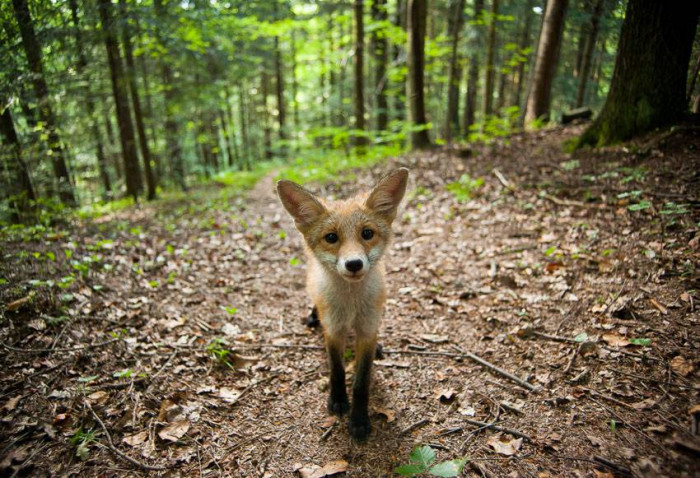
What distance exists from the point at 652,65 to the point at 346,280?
262 inches

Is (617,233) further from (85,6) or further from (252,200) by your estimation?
(252,200)

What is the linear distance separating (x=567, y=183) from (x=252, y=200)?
1064cm

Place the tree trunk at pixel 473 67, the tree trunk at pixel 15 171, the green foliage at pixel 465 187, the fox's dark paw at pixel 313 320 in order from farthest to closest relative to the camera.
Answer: the tree trunk at pixel 473 67 < the green foliage at pixel 465 187 < the tree trunk at pixel 15 171 < the fox's dark paw at pixel 313 320

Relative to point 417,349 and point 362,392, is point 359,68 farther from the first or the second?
point 362,392

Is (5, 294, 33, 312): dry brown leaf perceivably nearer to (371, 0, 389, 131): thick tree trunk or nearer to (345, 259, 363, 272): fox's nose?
(345, 259, 363, 272): fox's nose

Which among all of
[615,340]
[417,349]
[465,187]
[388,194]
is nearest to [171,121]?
[465,187]

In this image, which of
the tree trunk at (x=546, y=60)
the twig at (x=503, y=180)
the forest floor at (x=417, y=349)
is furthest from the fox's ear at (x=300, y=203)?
the tree trunk at (x=546, y=60)

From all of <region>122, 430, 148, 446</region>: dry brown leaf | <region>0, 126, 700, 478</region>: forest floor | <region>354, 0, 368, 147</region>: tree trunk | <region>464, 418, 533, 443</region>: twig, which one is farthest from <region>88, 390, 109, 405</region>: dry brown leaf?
<region>354, 0, 368, 147</region>: tree trunk

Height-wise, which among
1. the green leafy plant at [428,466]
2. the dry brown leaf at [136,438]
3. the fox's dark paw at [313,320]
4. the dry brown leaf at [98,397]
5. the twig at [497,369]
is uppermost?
the dry brown leaf at [98,397]

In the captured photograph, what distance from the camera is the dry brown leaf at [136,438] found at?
275 cm

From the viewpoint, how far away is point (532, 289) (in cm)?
445

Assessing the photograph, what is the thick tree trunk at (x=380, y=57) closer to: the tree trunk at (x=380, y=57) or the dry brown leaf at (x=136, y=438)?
the tree trunk at (x=380, y=57)

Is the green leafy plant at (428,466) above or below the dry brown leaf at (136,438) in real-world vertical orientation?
above

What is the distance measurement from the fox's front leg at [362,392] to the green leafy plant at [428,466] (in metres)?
0.54
